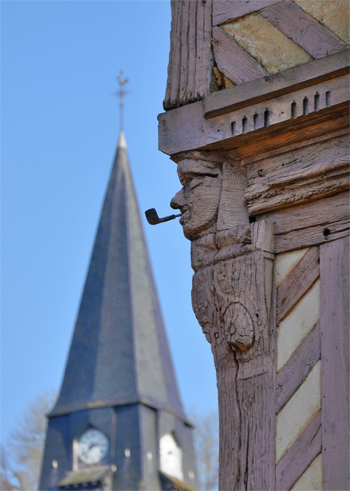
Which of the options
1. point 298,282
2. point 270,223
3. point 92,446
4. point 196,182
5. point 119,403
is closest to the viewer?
point 298,282

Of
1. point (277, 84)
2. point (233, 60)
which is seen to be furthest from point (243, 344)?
point (233, 60)

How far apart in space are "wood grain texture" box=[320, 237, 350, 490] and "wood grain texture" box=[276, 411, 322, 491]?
4 centimetres

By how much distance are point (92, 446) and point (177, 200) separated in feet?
99.3

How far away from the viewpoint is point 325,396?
368 cm

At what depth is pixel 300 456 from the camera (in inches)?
145

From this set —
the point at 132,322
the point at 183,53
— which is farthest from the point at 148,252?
the point at 183,53

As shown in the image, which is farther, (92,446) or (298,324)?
(92,446)

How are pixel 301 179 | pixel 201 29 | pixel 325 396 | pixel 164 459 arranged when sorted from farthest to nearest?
1. pixel 164 459
2. pixel 201 29
3. pixel 301 179
4. pixel 325 396

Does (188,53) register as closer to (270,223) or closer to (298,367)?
(270,223)

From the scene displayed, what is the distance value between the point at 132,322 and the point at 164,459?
15.8 ft

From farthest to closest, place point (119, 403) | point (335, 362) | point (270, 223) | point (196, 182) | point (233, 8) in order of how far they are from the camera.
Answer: point (119, 403)
point (233, 8)
point (196, 182)
point (270, 223)
point (335, 362)

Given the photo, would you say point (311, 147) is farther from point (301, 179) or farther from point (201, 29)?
point (201, 29)

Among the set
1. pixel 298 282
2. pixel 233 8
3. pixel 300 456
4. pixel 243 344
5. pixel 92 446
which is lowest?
pixel 300 456

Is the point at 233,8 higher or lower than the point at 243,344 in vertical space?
higher
